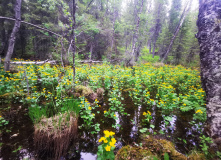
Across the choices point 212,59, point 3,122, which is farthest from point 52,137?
point 212,59

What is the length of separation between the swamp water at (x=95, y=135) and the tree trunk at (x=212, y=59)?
34.9 inches

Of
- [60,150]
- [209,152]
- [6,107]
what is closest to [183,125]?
[209,152]

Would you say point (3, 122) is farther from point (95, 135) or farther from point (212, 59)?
point (212, 59)

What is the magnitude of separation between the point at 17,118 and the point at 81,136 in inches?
75.7

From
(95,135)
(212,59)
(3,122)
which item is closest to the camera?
(212,59)

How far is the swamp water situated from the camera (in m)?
1.96

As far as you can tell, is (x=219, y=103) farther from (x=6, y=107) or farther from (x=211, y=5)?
(x=6, y=107)

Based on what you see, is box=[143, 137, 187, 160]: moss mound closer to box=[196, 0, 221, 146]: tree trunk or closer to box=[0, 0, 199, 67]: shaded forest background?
box=[196, 0, 221, 146]: tree trunk

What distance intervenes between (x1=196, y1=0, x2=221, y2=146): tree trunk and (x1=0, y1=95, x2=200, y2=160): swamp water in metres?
0.89

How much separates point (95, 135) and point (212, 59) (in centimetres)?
281

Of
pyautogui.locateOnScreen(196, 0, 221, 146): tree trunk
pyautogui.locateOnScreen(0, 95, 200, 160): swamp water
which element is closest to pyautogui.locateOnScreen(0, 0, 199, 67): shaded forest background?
pyautogui.locateOnScreen(0, 95, 200, 160): swamp water

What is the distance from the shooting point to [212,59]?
1.70 meters

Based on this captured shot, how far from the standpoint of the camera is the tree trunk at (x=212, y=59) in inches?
64.6

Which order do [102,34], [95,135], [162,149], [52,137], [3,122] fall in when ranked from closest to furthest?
[162,149], [52,137], [95,135], [3,122], [102,34]
